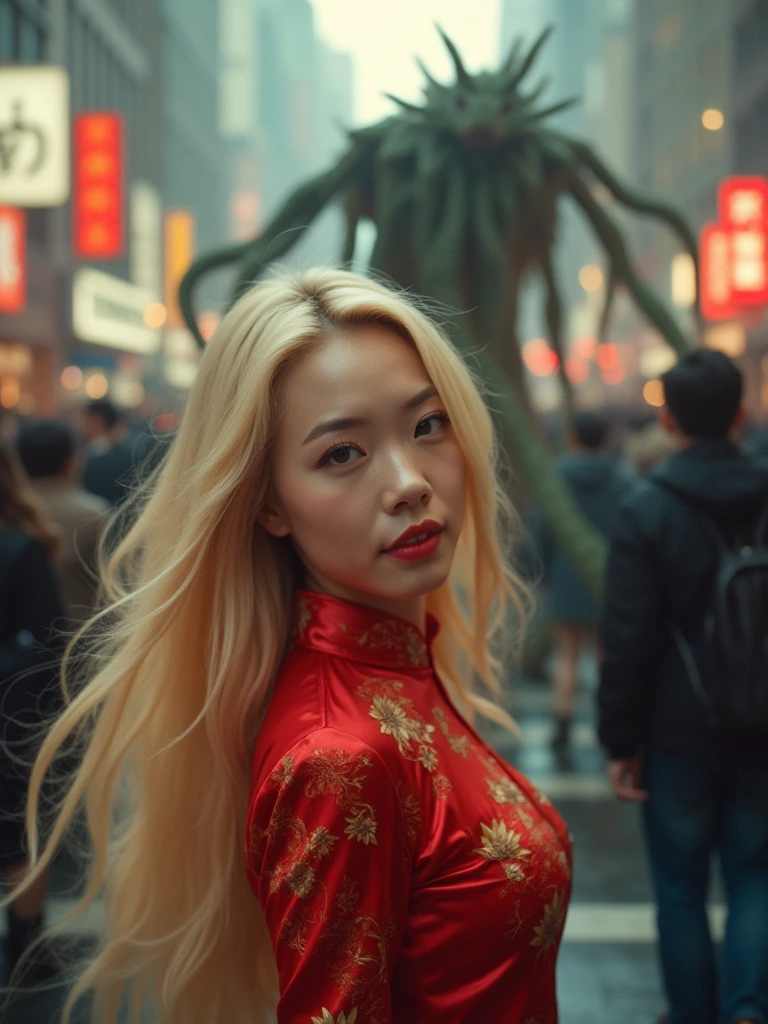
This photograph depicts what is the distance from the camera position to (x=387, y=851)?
1188mm

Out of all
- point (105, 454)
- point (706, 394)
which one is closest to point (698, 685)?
point (706, 394)

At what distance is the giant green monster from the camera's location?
403 centimetres

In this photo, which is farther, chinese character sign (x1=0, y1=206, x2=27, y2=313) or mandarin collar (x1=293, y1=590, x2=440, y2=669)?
chinese character sign (x1=0, y1=206, x2=27, y2=313)

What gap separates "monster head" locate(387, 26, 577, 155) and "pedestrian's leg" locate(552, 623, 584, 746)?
287 cm

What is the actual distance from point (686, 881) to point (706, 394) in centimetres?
126

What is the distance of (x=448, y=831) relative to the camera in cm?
127

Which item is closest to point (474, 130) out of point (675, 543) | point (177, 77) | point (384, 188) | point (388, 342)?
point (384, 188)

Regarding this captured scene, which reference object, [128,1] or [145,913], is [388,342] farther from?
[128,1]

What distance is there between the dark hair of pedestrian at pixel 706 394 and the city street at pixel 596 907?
5.49ft

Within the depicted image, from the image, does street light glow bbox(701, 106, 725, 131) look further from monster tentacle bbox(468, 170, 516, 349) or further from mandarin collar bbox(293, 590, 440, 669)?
mandarin collar bbox(293, 590, 440, 669)

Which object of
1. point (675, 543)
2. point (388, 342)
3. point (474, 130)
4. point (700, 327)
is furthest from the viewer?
point (700, 327)

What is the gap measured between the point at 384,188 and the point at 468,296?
58 cm

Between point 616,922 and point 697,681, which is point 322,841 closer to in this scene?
point 697,681

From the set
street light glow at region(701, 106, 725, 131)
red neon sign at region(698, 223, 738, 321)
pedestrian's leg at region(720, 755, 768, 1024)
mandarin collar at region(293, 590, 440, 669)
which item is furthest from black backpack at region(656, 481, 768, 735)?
street light glow at region(701, 106, 725, 131)
